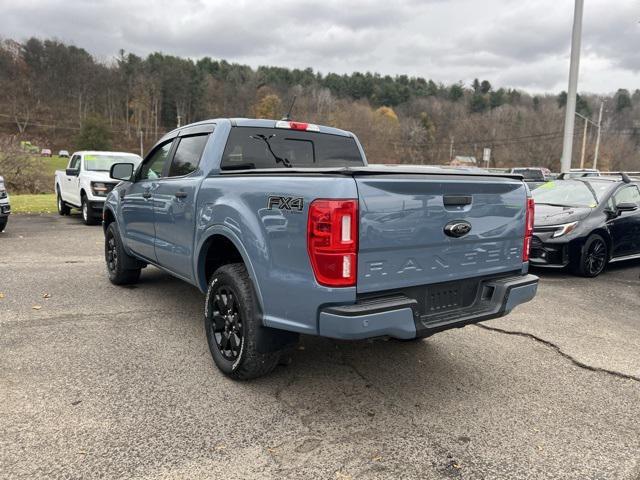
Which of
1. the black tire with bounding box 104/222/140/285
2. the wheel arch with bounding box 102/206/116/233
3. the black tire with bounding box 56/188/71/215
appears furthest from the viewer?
the black tire with bounding box 56/188/71/215

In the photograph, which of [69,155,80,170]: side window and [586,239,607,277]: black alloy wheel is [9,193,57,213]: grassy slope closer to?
[69,155,80,170]: side window

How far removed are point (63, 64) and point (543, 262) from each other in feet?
333

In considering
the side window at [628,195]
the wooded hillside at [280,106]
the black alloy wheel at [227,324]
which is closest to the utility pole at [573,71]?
the side window at [628,195]

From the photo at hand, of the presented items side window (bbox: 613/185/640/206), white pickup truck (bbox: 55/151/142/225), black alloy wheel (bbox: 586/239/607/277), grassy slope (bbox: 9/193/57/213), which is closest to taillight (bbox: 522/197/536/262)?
black alloy wheel (bbox: 586/239/607/277)

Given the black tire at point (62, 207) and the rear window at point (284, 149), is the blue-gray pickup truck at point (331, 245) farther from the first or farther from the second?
the black tire at point (62, 207)

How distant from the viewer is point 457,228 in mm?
3193

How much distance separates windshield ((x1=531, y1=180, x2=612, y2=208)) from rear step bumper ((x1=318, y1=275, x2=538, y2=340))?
5.38 meters

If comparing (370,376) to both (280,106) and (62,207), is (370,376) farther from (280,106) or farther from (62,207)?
(280,106)

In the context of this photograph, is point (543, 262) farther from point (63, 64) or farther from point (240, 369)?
point (63, 64)

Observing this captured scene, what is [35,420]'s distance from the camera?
3020 mm

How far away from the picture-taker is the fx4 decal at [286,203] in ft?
9.43

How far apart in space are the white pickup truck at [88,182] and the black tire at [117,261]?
232 inches

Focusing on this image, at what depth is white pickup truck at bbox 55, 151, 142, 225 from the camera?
476 inches

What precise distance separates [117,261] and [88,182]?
6.90m
